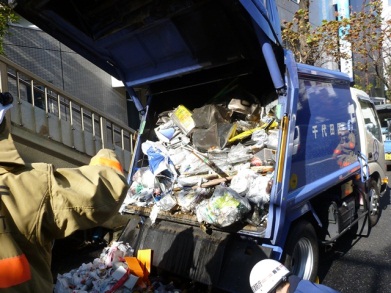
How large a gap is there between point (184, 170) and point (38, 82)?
3.60 meters

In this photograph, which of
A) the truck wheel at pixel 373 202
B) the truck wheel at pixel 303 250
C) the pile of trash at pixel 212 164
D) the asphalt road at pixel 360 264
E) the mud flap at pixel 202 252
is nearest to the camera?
the mud flap at pixel 202 252

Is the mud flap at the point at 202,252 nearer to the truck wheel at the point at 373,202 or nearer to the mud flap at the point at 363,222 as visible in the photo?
the mud flap at the point at 363,222

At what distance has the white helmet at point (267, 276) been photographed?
7.07ft

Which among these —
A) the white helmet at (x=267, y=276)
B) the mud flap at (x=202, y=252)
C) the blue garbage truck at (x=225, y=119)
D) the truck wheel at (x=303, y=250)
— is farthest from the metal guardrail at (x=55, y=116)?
the white helmet at (x=267, y=276)

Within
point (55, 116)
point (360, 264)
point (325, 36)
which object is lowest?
point (360, 264)

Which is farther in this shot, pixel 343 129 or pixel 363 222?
pixel 363 222

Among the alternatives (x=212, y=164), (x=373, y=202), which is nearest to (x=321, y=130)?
(x=212, y=164)

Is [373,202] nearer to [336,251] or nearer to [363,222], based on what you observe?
[363,222]

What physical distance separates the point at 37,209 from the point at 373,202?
5559 millimetres

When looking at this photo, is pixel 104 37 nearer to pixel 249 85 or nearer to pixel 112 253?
pixel 249 85

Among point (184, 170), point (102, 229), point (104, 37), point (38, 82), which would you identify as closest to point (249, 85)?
point (184, 170)

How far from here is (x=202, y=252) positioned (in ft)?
10.4

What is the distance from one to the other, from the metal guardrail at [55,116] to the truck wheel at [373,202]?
366 cm

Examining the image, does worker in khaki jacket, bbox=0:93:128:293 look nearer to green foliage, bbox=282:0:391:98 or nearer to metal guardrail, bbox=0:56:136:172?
metal guardrail, bbox=0:56:136:172
